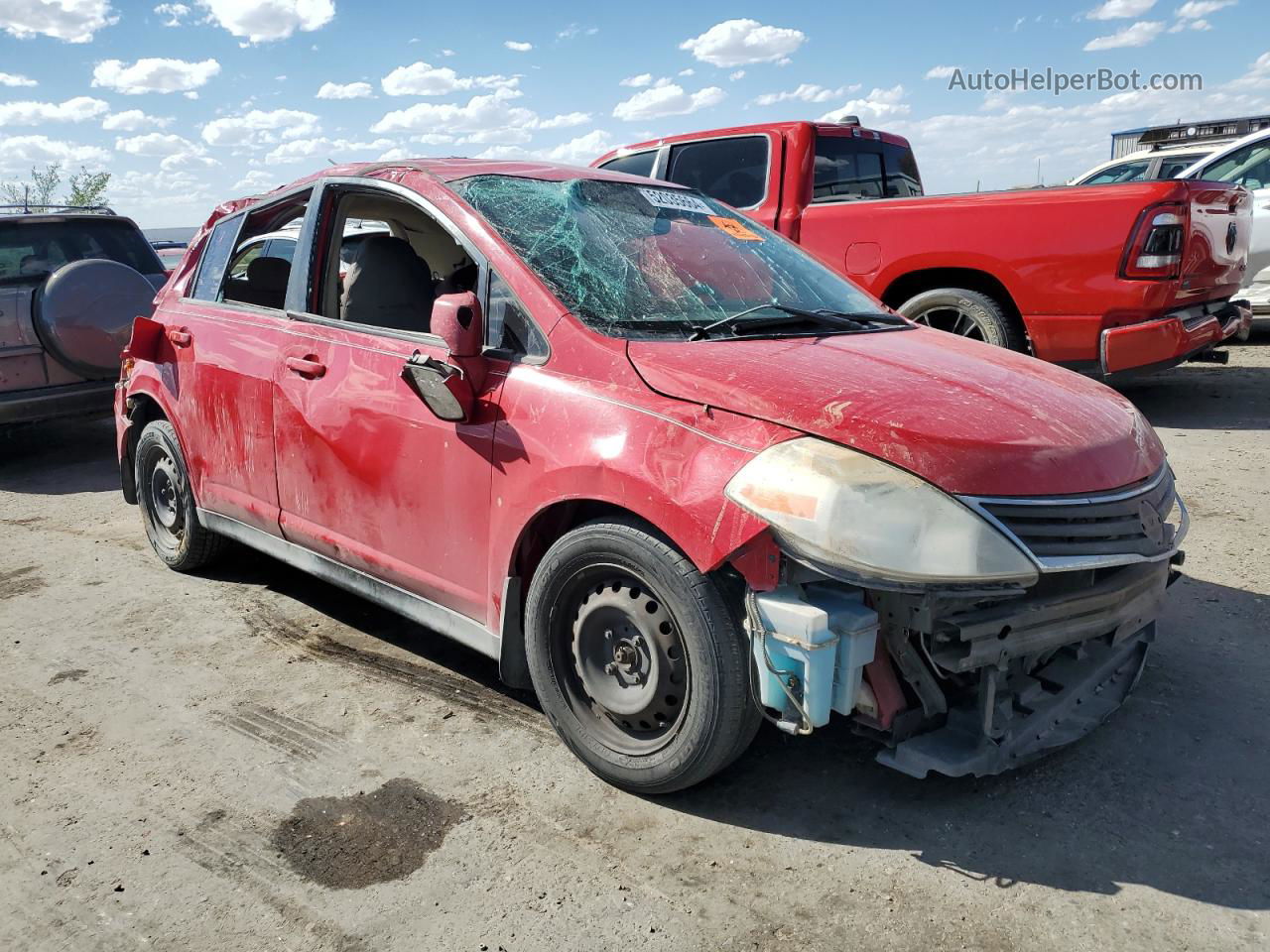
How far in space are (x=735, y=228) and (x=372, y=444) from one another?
162cm

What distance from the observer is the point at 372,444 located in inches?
134

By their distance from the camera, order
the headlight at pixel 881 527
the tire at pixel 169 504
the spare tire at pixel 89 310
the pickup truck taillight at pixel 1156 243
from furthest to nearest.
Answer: the spare tire at pixel 89 310 → the pickup truck taillight at pixel 1156 243 → the tire at pixel 169 504 → the headlight at pixel 881 527

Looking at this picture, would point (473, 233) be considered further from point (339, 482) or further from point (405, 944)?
point (405, 944)

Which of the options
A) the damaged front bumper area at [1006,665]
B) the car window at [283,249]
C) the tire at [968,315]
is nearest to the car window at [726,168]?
the tire at [968,315]

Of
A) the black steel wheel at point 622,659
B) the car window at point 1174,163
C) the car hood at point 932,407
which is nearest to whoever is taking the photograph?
the car hood at point 932,407

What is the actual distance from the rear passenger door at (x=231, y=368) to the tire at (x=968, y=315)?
4.21 m

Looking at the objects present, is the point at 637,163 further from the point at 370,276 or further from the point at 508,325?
the point at 508,325

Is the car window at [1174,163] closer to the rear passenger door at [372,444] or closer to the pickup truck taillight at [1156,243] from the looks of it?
the pickup truck taillight at [1156,243]

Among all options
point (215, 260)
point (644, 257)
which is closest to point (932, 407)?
point (644, 257)

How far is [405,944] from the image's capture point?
230 centimetres

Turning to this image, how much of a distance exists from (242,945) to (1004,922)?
1737mm

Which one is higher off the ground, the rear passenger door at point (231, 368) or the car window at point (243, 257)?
the car window at point (243, 257)

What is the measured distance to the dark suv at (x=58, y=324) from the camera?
23.6 feet

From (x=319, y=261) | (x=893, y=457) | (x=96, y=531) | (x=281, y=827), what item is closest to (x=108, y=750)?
(x=281, y=827)
